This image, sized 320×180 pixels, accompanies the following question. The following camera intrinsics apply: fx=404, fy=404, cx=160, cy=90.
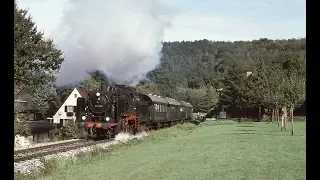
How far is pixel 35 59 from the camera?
26281 millimetres

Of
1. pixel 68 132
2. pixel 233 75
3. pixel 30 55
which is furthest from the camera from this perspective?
pixel 233 75

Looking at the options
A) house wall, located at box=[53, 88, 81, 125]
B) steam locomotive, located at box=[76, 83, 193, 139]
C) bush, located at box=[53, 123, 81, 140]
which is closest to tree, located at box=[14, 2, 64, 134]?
steam locomotive, located at box=[76, 83, 193, 139]

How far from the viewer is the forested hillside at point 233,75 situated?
121 ft

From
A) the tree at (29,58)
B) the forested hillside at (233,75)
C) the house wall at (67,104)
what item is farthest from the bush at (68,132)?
the house wall at (67,104)

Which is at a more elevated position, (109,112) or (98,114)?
(109,112)

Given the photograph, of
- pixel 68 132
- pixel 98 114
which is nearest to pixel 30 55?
pixel 98 114

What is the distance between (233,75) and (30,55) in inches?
2028

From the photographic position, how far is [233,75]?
71938 mm

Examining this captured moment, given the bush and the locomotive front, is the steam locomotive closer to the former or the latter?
the locomotive front

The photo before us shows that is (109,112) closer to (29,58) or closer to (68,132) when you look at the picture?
(29,58)

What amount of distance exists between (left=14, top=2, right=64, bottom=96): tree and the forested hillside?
1666cm
